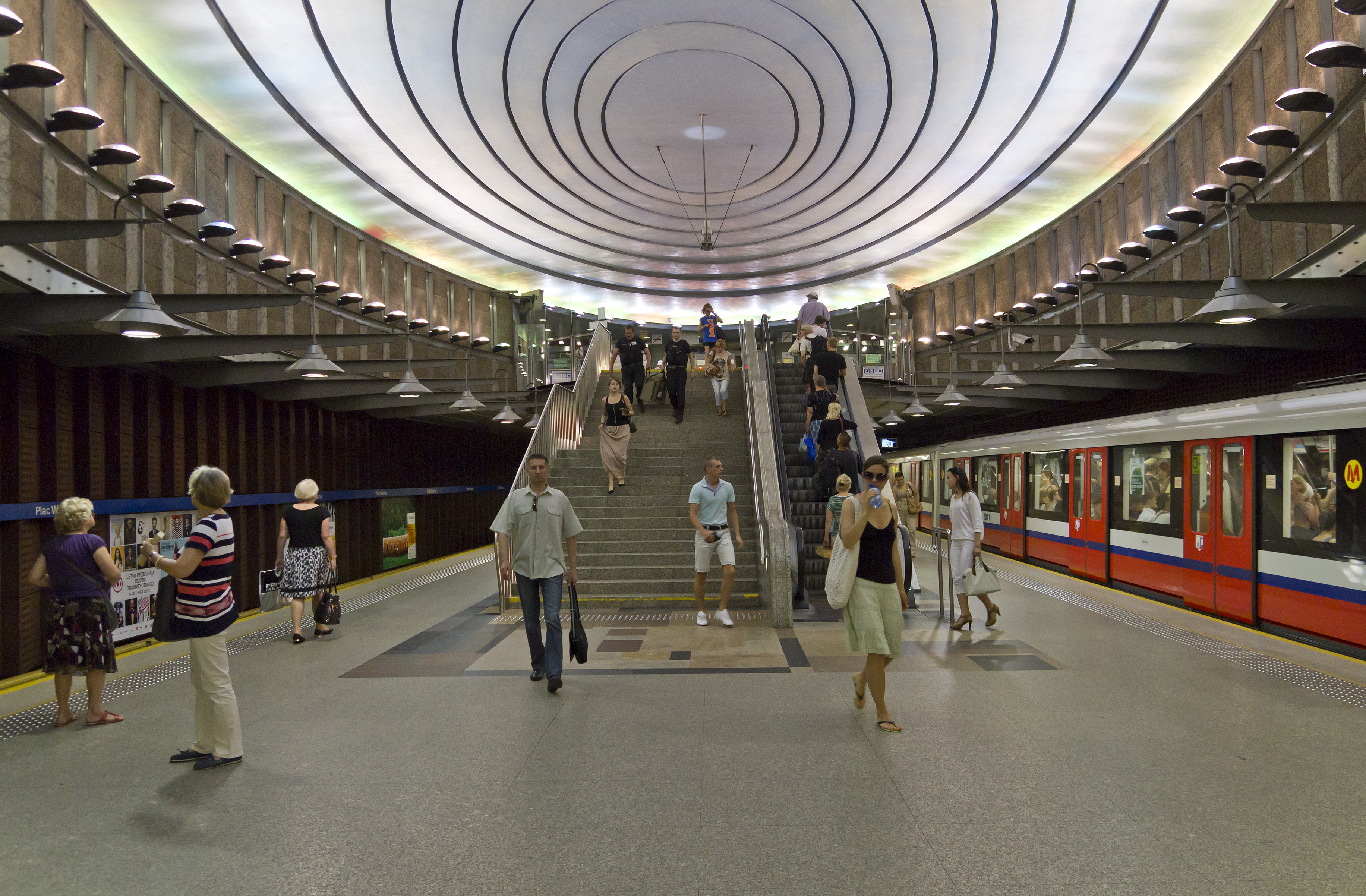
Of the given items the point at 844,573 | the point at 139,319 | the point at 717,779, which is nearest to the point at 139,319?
the point at 139,319

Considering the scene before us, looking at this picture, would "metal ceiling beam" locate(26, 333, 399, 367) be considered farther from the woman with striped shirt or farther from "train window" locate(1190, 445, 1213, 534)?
"train window" locate(1190, 445, 1213, 534)

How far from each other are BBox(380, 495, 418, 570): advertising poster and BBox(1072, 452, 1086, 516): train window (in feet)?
41.0

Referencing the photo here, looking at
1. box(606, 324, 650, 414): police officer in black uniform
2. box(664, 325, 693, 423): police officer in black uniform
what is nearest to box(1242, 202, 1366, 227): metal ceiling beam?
box(664, 325, 693, 423): police officer in black uniform

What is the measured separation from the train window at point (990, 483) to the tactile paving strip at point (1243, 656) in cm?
592

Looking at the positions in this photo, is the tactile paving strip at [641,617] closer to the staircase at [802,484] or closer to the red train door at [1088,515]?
the staircase at [802,484]

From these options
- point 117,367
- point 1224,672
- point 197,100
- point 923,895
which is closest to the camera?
point 923,895

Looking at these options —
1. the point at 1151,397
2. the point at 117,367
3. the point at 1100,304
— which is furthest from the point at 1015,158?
the point at 117,367

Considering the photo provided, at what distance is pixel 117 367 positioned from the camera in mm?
9008

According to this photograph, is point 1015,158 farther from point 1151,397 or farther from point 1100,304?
point 1151,397

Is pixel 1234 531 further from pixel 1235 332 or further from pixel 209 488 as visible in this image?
pixel 209 488

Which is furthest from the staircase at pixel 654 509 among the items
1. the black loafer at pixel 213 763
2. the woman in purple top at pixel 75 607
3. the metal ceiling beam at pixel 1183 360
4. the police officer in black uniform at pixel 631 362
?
the black loafer at pixel 213 763

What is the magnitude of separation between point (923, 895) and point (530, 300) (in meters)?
23.3

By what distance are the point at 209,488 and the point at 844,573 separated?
12.1 ft

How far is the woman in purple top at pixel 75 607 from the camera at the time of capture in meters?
5.36
